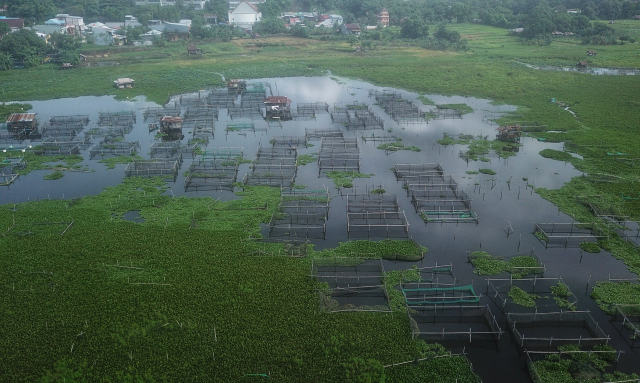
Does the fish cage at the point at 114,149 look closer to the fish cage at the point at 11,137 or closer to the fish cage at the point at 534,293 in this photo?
the fish cage at the point at 11,137

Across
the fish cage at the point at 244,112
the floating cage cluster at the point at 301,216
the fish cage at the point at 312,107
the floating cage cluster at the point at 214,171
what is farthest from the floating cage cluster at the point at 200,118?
the floating cage cluster at the point at 301,216

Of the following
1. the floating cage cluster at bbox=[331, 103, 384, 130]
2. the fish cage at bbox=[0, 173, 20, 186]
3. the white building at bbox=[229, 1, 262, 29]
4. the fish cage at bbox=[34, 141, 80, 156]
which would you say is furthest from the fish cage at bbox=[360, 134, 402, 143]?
the white building at bbox=[229, 1, 262, 29]

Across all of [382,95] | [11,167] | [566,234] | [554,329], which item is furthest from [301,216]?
[382,95]

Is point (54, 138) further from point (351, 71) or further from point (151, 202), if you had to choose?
point (351, 71)

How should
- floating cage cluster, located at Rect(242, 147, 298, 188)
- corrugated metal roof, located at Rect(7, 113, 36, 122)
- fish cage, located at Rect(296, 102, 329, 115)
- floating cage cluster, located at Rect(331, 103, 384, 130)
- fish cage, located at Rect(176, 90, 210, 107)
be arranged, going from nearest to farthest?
floating cage cluster, located at Rect(242, 147, 298, 188)
corrugated metal roof, located at Rect(7, 113, 36, 122)
floating cage cluster, located at Rect(331, 103, 384, 130)
fish cage, located at Rect(296, 102, 329, 115)
fish cage, located at Rect(176, 90, 210, 107)

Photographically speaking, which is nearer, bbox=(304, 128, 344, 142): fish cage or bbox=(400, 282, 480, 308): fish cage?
bbox=(400, 282, 480, 308): fish cage

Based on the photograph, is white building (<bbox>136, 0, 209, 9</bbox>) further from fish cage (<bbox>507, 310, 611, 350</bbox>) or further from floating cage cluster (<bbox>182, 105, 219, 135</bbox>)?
fish cage (<bbox>507, 310, 611, 350</bbox>)

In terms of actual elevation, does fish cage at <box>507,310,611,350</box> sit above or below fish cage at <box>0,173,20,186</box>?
below

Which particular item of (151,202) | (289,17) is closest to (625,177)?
(151,202)
